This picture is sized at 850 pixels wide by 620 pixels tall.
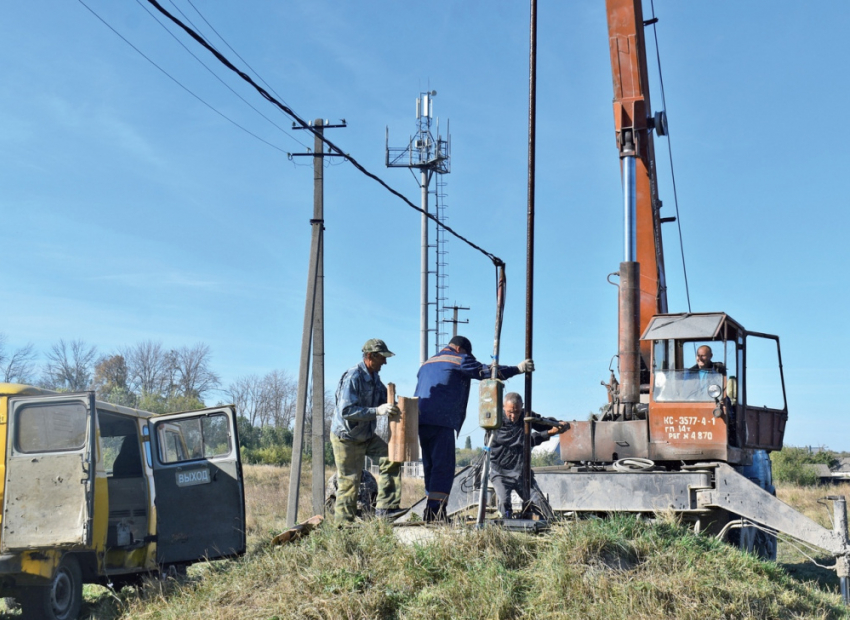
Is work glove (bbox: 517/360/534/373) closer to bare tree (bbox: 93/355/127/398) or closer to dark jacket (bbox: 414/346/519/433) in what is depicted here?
dark jacket (bbox: 414/346/519/433)

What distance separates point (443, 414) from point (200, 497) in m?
3.80

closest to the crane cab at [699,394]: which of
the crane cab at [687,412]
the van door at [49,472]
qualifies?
the crane cab at [687,412]

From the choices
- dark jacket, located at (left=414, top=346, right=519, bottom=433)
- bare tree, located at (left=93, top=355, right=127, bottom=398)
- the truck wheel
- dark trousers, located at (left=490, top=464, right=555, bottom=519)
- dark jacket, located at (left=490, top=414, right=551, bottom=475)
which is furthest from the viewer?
bare tree, located at (left=93, top=355, right=127, bottom=398)

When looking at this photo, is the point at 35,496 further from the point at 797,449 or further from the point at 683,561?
the point at 797,449

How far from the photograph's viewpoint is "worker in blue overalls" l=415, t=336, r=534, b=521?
8.23 metres

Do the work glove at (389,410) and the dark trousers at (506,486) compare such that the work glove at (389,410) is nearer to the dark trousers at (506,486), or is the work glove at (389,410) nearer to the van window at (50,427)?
the dark trousers at (506,486)

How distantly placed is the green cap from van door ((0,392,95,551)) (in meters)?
2.73

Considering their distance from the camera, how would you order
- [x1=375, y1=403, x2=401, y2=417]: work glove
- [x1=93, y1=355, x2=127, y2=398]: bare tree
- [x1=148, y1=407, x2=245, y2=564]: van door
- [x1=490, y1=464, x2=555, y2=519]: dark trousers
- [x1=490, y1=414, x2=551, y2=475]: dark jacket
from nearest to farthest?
1. [x1=375, y1=403, x2=401, y2=417]: work glove
2. [x1=490, y1=464, x2=555, y2=519]: dark trousers
3. [x1=490, y1=414, x2=551, y2=475]: dark jacket
4. [x1=148, y1=407, x2=245, y2=564]: van door
5. [x1=93, y1=355, x2=127, y2=398]: bare tree

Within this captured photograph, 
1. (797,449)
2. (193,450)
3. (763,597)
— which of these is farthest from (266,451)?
(763,597)

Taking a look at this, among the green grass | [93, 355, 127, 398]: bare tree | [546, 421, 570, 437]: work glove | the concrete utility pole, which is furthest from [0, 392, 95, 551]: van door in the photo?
[93, 355, 127, 398]: bare tree

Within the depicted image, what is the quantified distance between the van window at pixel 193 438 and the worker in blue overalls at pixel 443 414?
317 centimetres

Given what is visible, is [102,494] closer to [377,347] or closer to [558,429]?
[377,347]

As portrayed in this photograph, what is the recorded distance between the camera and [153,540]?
32.4 feet

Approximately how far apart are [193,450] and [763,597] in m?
7.06
